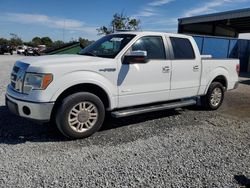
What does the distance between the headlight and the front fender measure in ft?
0.48

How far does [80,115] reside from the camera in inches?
177

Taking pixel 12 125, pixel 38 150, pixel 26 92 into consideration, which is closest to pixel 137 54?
pixel 26 92

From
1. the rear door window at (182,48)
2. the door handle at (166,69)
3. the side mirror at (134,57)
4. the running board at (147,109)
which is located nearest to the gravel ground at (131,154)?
the running board at (147,109)

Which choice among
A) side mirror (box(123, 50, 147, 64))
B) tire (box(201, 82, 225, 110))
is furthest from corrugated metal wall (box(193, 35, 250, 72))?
side mirror (box(123, 50, 147, 64))

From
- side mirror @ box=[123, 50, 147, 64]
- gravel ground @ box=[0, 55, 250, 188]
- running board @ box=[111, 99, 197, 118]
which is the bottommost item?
gravel ground @ box=[0, 55, 250, 188]

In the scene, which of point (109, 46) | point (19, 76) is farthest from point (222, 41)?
point (19, 76)

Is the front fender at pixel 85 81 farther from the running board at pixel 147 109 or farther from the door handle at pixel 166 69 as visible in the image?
the door handle at pixel 166 69

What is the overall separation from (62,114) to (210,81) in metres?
3.94

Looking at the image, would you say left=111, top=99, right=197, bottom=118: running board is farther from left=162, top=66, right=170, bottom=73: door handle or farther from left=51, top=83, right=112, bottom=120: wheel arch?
left=162, top=66, right=170, bottom=73: door handle

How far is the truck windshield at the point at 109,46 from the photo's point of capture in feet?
16.5

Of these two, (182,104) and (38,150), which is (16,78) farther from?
(182,104)

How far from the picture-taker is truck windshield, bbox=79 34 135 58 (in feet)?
16.5

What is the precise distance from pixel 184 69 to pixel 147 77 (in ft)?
3.59

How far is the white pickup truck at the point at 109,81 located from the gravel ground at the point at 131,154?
1.41 ft
